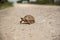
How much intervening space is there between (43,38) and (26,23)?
4.03 meters

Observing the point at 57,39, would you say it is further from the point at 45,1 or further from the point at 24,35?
the point at 45,1

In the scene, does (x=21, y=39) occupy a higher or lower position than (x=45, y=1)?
higher

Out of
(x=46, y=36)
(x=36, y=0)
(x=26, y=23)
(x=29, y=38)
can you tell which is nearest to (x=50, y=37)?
(x=46, y=36)

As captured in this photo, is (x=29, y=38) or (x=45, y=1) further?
(x=45, y=1)

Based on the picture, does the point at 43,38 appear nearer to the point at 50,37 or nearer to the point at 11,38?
the point at 50,37

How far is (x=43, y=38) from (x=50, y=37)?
0.30 meters

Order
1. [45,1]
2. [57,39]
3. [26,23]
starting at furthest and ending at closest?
[45,1]
[26,23]
[57,39]

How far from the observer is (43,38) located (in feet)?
25.2

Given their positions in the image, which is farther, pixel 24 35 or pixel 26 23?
pixel 26 23

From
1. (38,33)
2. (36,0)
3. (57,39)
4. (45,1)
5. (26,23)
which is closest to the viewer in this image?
(57,39)

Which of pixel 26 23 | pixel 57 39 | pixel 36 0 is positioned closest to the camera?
pixel 57 39

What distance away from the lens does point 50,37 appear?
786 centimetres

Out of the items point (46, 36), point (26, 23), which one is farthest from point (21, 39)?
point (26, 23)

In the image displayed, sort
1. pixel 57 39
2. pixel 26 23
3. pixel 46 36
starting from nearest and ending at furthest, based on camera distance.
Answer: pixel 57 39 < pixel 46 36 < pixel 26 23
